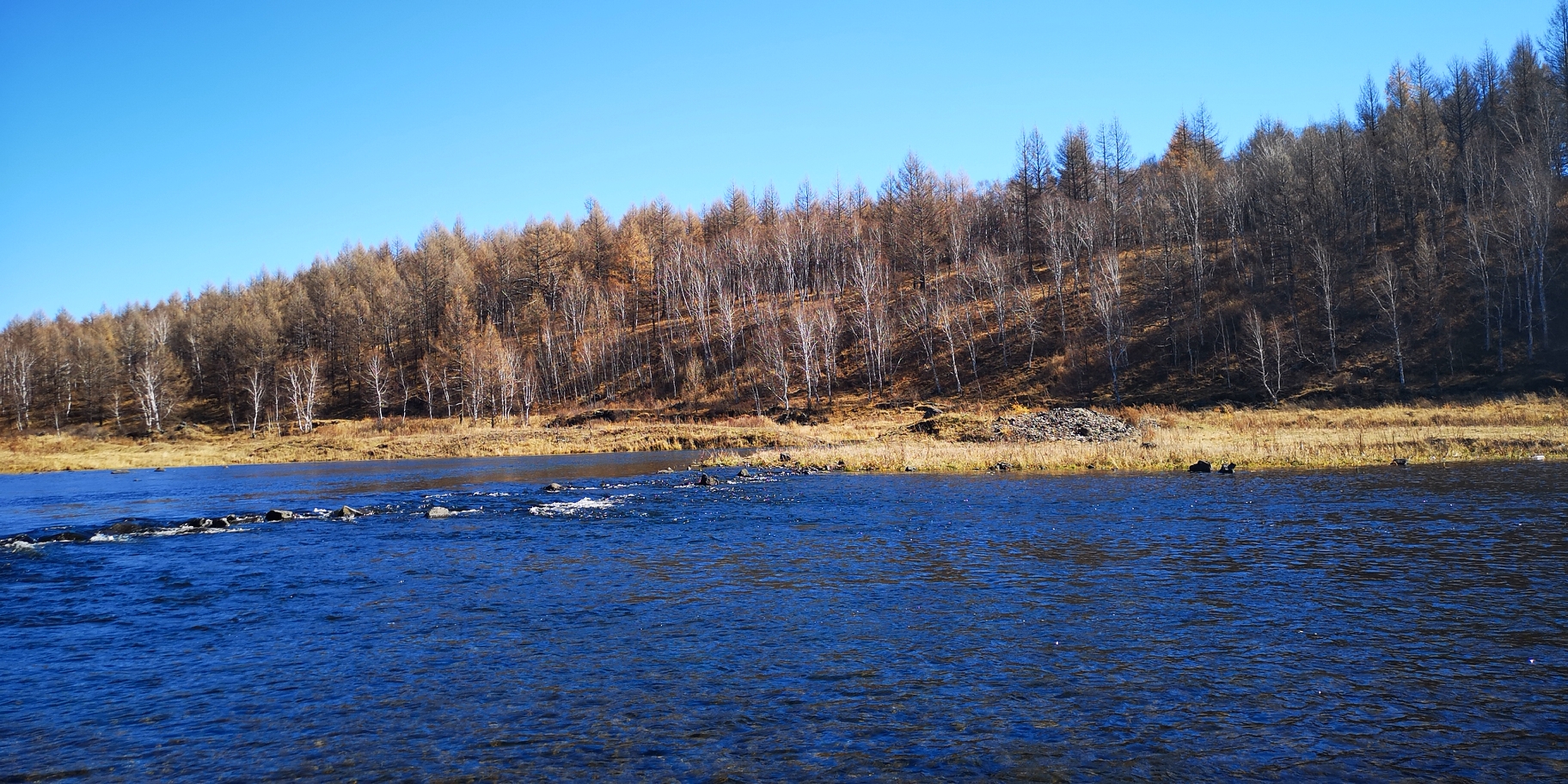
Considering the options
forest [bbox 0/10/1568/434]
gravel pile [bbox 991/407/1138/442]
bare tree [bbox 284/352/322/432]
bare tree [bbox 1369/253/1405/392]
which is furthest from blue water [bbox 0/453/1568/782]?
bare tree [bbox 284/352/322/432]

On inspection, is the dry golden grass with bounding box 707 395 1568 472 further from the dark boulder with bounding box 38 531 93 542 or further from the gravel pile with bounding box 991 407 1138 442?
the dark boulder with bounding box 38 531 93 542

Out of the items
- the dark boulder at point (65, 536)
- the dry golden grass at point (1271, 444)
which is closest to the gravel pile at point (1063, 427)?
the dry golden grass at point (1271, 444)

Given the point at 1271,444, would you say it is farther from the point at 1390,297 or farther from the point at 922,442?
the point at 1390,297

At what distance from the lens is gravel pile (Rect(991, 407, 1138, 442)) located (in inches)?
1843

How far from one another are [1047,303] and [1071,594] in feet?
251

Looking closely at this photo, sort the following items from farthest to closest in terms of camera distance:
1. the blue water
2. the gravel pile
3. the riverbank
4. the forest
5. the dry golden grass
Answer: the forest, the gravel pile, the riverbank, the dry golden grass, the blue water

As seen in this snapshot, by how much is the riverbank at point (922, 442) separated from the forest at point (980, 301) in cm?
765

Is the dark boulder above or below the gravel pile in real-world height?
above

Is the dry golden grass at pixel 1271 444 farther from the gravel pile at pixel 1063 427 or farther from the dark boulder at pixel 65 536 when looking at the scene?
the dark boulder at pixel 65 536

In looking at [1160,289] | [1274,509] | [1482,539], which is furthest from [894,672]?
[1160,289]

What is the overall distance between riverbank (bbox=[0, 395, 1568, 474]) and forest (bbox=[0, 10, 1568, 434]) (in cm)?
765

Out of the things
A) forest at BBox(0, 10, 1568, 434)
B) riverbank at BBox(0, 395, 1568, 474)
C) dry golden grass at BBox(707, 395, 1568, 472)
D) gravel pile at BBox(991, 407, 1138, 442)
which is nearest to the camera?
dry golden grass at BBox(707, 395, 1568, 472)

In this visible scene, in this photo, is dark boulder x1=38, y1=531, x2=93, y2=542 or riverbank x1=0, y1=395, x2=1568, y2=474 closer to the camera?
dark boulder x1=38, y1=531, x2=93, y2=542

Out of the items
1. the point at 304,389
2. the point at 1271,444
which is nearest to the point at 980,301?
the point at 1271,444
